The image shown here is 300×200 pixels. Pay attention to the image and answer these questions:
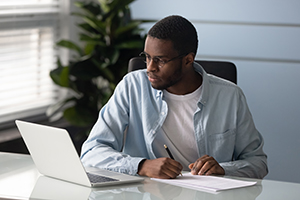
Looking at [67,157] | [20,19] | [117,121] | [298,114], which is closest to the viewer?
[67,157]

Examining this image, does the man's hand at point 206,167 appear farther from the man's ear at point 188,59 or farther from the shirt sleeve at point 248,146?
the man's ear at point 188,59

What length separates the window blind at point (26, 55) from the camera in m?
3.13

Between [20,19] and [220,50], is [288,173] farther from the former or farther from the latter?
[20,19]

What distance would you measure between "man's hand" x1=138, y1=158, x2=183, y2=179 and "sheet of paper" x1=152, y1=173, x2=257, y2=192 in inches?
0.8

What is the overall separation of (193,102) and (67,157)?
0.69m

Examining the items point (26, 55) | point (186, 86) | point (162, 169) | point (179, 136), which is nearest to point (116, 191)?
point (162, 169)

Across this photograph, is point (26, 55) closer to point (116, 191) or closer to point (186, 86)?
point (186, 86)

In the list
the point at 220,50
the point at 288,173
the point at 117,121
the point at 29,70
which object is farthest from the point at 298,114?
the point at 29,70

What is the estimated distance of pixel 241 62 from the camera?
3.10 m

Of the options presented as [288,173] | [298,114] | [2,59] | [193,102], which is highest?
[193,102]

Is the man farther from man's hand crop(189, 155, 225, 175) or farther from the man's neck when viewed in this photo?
man's hand crop(189, 155, 225, 175)

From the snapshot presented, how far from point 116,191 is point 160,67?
23.7 inches

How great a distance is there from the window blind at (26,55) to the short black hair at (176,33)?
1.64 m

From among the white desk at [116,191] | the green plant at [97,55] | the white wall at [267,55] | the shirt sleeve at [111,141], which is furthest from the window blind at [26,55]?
the white desk at [116,191]
